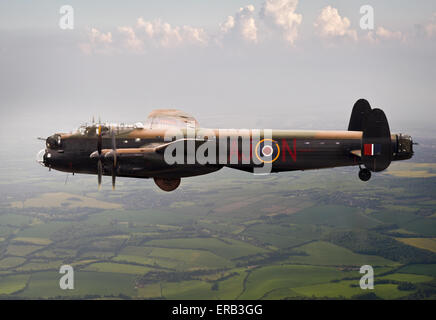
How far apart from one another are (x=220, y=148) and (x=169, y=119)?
5382mm

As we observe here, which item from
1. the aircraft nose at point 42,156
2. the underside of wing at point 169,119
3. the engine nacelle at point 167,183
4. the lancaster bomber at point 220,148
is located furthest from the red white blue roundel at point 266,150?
the aircraft nose at point 42,156

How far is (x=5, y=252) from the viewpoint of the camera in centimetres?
17562

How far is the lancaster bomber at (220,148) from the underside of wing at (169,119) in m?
0.08

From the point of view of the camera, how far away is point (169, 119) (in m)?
33.2

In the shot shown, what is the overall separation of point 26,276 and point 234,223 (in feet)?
272

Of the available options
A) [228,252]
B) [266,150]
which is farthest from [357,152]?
[228,252]

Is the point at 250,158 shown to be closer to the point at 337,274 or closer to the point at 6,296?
the point at 337,274

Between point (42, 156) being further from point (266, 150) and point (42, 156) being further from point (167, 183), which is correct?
point (266, 150)

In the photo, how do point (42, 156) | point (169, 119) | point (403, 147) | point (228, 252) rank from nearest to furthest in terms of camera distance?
point (403, 147) < point (42, 156) < point (169, 119) < point (228, 252)

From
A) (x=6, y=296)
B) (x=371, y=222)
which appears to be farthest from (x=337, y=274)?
(x=6, y=296)

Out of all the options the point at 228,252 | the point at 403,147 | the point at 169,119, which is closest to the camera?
the point at 403,147

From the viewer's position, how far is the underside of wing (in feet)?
107

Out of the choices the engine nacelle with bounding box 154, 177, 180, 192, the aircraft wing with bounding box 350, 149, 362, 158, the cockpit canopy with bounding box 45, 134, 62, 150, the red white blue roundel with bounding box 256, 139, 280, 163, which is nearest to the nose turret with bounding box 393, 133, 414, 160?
the aircraft wing with bounding box 350, 149, 362, 158

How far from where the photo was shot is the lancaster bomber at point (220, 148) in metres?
29.9
